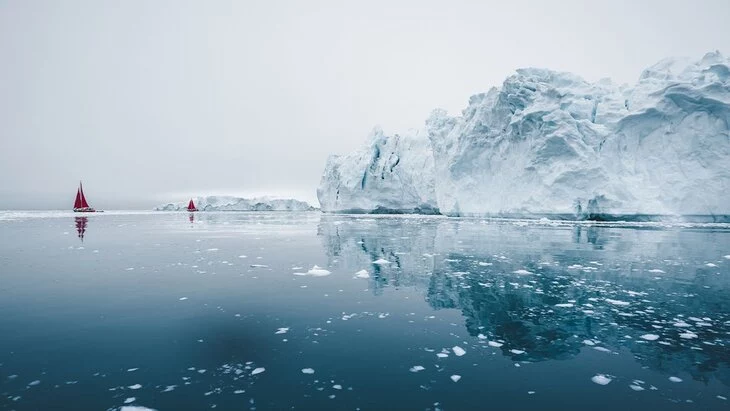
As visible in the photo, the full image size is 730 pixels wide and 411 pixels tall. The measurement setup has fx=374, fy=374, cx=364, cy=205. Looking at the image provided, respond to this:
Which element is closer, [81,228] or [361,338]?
[361,338]

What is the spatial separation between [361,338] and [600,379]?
83.5 inches

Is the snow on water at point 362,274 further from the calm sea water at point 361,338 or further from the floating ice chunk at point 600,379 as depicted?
the floating ice chunk at point 600,379

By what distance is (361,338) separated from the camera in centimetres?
388

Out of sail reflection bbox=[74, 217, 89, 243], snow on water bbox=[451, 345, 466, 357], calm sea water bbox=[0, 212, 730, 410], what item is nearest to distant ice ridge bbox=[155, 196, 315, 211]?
sail reflection bbox=[74, 217, 89, 243]

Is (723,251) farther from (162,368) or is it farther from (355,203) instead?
Result: (355,203)

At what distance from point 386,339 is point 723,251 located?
1240cm

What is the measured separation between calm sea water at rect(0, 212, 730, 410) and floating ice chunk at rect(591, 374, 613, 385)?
2cm

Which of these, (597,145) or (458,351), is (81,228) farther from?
(597,145)

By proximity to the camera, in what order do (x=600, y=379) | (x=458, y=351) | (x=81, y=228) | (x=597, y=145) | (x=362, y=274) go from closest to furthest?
(x=600, y=379)
(x=458, y=351)
(x=362, y=274)
(x=81, y=228)
(x=597, y=145)

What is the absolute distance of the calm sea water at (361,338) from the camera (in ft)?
8.85

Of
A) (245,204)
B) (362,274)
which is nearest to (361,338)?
(362,274)

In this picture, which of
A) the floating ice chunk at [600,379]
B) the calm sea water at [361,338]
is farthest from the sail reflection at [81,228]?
the floating ice chunk at [600,379]

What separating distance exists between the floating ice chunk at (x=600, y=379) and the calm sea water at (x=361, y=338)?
0.02 m

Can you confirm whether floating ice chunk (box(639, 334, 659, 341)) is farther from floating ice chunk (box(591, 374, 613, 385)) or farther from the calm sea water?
floating ice chunk (box(591, 374, 613, 385))
